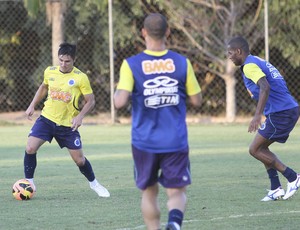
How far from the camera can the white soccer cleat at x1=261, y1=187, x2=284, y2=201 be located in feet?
33.0

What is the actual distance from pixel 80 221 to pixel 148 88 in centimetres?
223

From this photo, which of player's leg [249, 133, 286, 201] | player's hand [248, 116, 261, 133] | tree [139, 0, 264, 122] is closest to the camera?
player's hand [248, 116, 261, 133]

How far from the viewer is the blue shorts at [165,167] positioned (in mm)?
6871

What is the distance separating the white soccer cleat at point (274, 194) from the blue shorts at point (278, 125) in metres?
0.60

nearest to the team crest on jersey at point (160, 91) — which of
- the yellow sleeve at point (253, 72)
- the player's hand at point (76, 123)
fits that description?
the yellow sleeve at point (253, 72)

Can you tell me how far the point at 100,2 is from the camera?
23.5 metres

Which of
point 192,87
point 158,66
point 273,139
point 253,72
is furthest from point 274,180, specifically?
point 158,66

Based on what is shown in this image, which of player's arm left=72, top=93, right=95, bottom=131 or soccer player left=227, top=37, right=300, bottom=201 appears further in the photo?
player's arm left=72, top=93, right=95, bottom=131

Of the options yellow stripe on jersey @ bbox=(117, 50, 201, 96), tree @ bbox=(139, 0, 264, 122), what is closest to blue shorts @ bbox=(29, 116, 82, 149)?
yellow stripe on jersey @ bbox=(117, 50, 201, 96)

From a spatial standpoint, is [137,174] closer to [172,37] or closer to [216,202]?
[216,202]

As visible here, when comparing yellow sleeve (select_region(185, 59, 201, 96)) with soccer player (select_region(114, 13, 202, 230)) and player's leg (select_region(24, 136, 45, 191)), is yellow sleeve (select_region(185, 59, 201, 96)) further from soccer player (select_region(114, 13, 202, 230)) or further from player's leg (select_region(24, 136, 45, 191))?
player's leg (select_region(24, 136, 45, 191))

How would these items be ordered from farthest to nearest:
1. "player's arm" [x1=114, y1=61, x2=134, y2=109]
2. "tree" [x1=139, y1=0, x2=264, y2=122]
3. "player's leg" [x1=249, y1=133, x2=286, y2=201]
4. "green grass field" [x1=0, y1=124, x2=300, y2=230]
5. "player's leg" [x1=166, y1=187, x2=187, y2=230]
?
"tree" [x1=139, y1=0, x2=264, y2=122] → "player's leg" [x1=249, y1=133, x2=286, y2=201] → "green grass field" [x1=0, y1=124, x2=300, y2=230] → "player's arm" [x1=114, y1=61, x2=134, y2=109] → "player's leg" [x1=166, y1=187, x2=187, y2=230]

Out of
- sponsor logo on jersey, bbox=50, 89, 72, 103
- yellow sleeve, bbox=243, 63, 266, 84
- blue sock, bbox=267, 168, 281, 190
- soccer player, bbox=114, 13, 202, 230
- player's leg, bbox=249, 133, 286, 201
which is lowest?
blue sock, bbox=267, 168, 281, 190

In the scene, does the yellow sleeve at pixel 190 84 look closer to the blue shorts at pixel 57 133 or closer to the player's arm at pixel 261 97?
the player's arm at pixel 261 97
